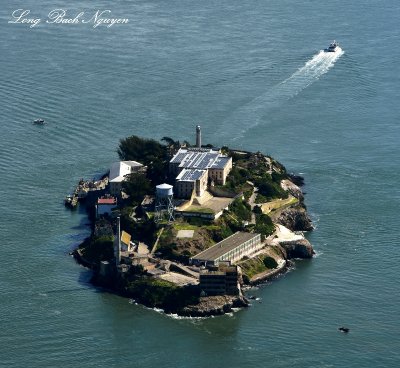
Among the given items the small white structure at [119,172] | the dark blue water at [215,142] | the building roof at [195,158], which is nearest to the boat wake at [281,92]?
the dark blue water at [215,142]

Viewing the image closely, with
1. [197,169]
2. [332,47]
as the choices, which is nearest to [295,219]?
[197,169]

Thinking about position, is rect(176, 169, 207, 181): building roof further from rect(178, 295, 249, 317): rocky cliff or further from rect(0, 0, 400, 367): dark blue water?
rect(178, 295, 249, 317): rocky cliff

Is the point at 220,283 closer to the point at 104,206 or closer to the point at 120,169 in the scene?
the point at 104,206

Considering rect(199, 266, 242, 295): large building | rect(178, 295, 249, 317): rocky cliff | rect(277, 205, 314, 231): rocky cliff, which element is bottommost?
rect(178, 295, 249, 317): rocky cliff

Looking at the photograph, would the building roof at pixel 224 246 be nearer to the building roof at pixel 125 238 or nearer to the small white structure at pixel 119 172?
the building roof at pixel 125 238

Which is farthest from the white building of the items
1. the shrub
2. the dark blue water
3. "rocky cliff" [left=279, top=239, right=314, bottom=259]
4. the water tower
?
the shrub

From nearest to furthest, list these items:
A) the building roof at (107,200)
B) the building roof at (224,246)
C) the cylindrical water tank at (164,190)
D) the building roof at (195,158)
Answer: the building roof at (224,246), the cylindrical water tank at (164,190), the building roof at (107,200), the building roof at (195,158)
